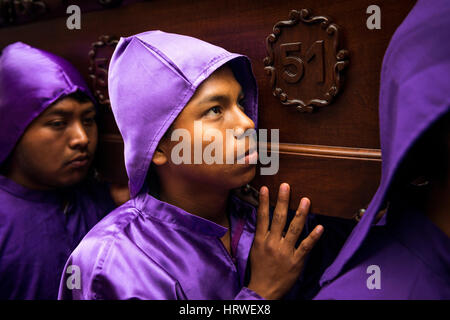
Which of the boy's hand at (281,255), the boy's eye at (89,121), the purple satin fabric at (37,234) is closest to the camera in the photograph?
the boy's hand at (281,255)

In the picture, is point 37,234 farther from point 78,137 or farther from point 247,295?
point 247,295

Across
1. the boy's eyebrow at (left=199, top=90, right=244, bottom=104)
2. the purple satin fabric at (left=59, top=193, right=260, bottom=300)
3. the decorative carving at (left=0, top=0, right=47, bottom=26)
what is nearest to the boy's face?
the boy's eyebrow at (left=199, top=90, right=244, bottom=104)

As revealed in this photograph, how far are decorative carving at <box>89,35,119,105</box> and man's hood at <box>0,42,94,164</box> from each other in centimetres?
8

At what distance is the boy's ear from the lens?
1.02 meters

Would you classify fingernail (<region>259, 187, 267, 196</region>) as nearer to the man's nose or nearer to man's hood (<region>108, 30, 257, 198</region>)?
man's hood (<region>108, 30, 257, 198</region>)

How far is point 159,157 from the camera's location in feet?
3.34

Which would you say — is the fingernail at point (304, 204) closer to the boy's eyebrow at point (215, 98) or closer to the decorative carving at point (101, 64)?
the boy's eyebrow at point (215, 98)

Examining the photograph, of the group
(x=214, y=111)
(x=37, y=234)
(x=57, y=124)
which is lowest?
(x=37, y=234)

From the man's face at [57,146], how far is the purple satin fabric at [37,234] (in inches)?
3.3

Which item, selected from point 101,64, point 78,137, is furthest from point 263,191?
point 101,64

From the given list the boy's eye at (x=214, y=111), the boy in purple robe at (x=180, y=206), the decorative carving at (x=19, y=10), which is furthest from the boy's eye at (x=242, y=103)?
the decorative carving at (x=19, y=10)

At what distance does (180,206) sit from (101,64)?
0.67 m

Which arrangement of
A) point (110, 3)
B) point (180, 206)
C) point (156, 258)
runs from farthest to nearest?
1. point (110, 3)
2. point (180, 206)
3. point (156, 258)

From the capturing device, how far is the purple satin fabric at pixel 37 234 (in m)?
1.26
